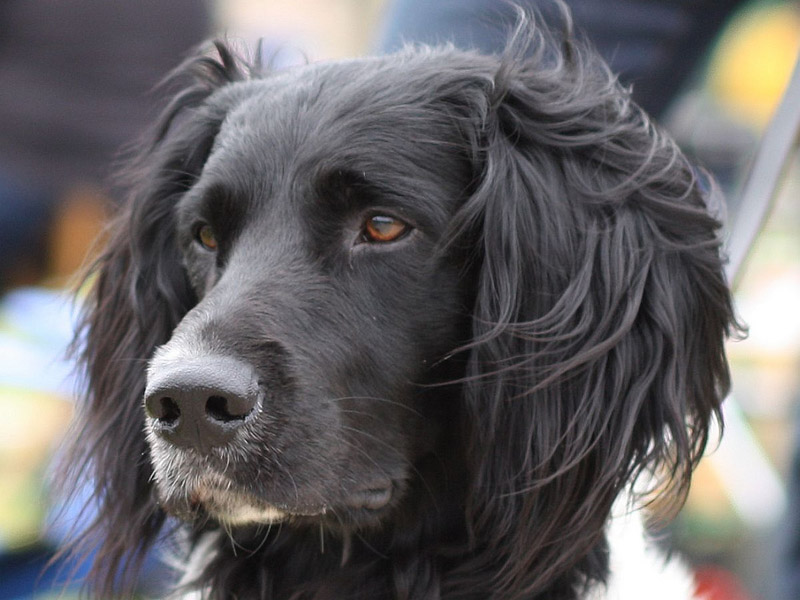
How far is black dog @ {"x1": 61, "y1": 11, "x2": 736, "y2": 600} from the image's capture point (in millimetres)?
1985

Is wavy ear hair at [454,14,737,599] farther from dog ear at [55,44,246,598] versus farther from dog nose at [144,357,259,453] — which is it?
dog ear at [55,44,246,598]

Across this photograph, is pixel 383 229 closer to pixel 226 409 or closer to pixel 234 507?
pixel 226 409

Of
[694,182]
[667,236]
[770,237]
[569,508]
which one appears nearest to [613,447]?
[569,508]

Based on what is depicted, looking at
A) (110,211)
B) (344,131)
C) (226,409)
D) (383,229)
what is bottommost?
(110,211)

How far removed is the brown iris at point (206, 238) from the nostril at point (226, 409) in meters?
0.61

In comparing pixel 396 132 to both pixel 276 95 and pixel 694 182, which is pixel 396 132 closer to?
pixel 276 95

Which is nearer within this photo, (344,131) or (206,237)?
(344,131)

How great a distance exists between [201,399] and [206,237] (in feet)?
2.24

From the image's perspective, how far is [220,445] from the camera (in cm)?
188

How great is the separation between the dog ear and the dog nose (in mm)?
630

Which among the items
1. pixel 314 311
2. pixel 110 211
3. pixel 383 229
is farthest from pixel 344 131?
pixel 110 211

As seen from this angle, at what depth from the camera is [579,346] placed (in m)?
2.12

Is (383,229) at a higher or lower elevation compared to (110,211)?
higher

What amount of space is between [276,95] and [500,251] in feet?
2.30
